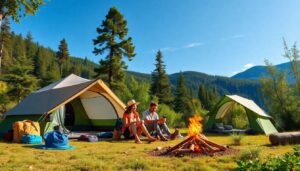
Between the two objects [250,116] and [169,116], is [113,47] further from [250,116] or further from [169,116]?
[250,116]

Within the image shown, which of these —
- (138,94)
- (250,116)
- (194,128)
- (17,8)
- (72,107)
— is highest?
(17,8)

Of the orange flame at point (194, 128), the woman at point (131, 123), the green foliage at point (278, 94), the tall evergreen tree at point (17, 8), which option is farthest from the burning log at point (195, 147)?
the green foliage at point (278, 94)

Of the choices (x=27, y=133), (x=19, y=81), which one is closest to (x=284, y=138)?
(x=27, y=133)

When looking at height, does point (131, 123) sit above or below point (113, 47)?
below

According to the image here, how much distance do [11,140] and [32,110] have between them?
4.57 ft

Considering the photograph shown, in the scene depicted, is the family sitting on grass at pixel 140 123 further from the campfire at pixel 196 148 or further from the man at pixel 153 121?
the campfire at pixel 196 148

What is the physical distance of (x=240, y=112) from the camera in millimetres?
16969

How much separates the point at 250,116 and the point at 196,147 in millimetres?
8051

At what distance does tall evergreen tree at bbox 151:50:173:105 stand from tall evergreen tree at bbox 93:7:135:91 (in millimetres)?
12494

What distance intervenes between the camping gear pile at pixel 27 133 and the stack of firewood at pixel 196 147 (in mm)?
4726

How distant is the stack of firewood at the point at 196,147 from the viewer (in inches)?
207

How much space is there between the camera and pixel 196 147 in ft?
17.8

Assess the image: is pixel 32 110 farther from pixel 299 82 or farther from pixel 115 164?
pixel 299 82

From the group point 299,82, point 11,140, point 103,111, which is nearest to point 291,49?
point 299,82
